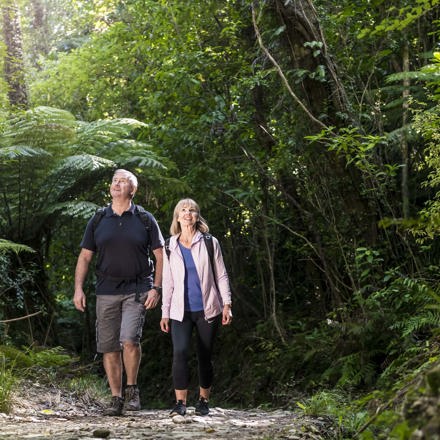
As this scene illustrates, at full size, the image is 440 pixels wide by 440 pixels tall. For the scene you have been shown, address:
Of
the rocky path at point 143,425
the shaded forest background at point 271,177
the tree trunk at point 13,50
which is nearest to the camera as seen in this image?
the rocky path at point 143,425

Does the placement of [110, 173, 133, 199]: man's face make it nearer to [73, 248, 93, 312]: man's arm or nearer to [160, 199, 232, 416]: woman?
[73, 248, 93, 312]: man's arm

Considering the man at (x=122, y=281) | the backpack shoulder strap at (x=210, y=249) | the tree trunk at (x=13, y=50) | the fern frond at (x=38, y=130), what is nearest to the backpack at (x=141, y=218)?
the man at (x=122, y=281)

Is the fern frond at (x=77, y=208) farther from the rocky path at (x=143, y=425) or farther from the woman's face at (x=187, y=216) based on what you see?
the woman's face at (x=187, y=216)

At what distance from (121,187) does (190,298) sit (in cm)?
129

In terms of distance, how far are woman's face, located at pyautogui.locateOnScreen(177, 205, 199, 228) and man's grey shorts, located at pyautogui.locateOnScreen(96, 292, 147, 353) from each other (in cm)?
82

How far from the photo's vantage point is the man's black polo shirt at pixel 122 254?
6.61 m

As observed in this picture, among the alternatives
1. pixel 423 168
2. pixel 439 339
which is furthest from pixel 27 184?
pixel 439 339

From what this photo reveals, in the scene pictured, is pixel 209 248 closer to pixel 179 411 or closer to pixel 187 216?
pixel 187 216

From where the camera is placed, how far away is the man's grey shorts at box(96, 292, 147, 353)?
21.6ft

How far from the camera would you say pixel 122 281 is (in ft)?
21.8

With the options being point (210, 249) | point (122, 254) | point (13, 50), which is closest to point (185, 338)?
point (210, 249)

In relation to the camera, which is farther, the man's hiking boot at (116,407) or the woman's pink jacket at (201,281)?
the man's hiking boot at (116,407)

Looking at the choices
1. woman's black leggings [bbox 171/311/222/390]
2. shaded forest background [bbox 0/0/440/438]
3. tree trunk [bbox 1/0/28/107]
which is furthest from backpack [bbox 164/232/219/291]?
tree trunk [bbox 1/0/28/107]

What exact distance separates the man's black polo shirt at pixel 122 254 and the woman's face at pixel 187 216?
56 cm
